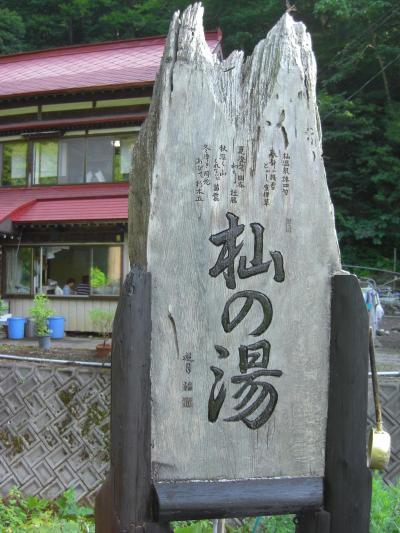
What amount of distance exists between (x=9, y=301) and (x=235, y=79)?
10562 mm

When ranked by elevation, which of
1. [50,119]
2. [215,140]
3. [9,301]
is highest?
[50,119]

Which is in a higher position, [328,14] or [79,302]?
[328,14]

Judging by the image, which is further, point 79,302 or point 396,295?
point 396,295

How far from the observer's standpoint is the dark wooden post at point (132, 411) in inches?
79.6

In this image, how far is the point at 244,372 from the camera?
2.16 meters

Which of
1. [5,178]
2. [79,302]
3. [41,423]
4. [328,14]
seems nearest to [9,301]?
[79,302]

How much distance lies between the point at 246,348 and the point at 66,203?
9906mm

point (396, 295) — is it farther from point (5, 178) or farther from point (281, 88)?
point (281, 88)

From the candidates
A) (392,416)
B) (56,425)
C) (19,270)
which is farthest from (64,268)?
(392,416)

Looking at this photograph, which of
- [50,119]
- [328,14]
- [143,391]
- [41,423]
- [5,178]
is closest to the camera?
[143,391]

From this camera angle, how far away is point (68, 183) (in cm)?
1220

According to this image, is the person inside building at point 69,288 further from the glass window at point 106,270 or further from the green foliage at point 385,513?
the green foliage at point 385,513

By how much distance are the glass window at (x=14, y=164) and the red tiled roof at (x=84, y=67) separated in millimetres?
1334

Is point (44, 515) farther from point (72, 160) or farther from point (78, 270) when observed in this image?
point (72, 160)
